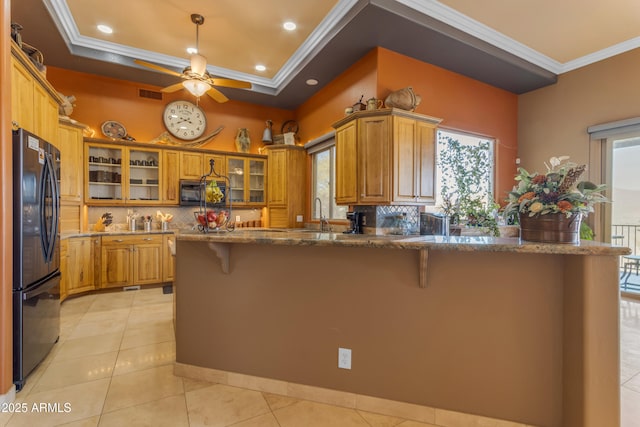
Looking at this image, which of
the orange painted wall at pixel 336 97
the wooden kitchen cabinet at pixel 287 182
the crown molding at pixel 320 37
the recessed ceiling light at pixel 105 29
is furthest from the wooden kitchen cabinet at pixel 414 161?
the recessed ceiling light at pixel 105 29

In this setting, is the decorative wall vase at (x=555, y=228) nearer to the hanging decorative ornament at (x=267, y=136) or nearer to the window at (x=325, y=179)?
the window at (x=325, y=179)

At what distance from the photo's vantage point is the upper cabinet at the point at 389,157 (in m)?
3.55

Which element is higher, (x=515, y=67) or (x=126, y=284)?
(x=515, y=67)

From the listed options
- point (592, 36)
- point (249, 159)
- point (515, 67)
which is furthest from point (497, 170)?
point (249, 159)

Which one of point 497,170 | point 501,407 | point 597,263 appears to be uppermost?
point 497,170

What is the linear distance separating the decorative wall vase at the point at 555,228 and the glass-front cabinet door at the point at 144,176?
5185 mm

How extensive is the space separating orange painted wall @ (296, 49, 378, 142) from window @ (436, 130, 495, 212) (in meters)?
1.38

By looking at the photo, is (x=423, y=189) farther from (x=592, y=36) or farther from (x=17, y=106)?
(x=17, y=106)

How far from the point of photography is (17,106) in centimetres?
254

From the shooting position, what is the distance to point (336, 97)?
185 inches

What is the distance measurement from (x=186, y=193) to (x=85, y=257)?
66.5 inches

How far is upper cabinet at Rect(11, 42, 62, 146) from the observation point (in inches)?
99.2

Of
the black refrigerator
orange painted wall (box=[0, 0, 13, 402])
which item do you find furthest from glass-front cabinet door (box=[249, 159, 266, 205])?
orange painted wall (box=[0, 0, 13, 402])

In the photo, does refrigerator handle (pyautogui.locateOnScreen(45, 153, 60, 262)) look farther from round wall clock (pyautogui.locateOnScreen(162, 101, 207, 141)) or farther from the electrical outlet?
round wall clock (pyautogui.locateOnScreen(162, 101, 207, 141))
